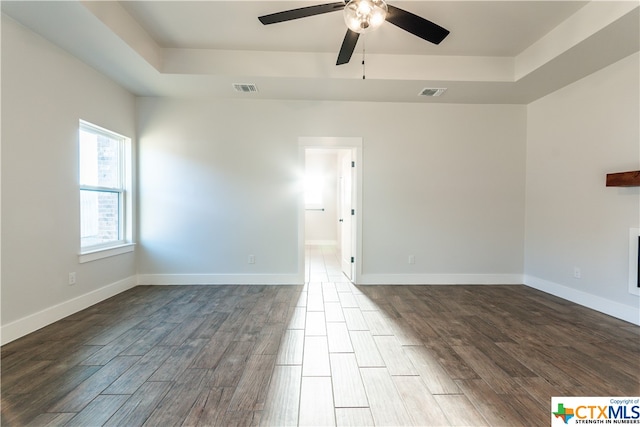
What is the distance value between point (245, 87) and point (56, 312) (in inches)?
125

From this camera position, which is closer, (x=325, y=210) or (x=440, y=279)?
(x=440, y=279)

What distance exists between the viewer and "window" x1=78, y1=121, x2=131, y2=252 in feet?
10.7

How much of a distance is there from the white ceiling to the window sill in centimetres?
211

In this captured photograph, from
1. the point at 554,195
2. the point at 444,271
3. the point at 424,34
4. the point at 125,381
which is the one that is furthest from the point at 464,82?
the point at 125,381

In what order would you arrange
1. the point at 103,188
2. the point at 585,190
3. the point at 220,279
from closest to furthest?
the point at 585,190, the point at 103,188, the point at 220,279

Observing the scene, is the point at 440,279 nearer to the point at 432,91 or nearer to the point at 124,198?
the point at 432,91

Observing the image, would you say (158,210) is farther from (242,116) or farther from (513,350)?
(513,350)

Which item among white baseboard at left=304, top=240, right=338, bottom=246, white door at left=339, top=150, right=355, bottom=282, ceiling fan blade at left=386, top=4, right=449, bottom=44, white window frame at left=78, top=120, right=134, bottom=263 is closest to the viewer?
ceiling fan blade at left=386, top=4, right=449, bottom=44

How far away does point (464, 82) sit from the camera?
3.44 m

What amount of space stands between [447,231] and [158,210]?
4.26 meters

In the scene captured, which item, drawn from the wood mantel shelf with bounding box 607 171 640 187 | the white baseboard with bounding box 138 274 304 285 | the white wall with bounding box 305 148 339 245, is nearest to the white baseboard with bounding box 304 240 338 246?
the white wall with bounding box 305 148 339 245

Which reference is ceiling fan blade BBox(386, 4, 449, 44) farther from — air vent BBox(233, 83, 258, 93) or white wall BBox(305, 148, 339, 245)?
white wall BBox(305, 148, 339, 245)

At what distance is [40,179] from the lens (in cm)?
263

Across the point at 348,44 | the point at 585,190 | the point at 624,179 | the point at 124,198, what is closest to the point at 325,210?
the point at 124,198
